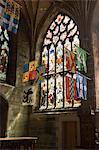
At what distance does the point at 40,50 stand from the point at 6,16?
14.7 feet

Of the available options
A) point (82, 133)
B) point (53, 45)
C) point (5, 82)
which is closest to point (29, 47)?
point (53, 45)

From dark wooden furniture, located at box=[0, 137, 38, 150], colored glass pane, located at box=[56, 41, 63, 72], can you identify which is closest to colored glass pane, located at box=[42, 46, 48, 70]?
colored glass pane, located at box=[56, 41, 63, 72]

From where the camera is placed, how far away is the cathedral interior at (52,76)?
853 centimetres

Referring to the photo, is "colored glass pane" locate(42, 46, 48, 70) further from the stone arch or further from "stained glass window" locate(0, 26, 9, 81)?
"stained glass window" locate(0, 26, 9, 81)

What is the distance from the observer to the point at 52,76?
10.2 m

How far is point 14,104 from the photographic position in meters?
10.2

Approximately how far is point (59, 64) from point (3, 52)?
2.62 m

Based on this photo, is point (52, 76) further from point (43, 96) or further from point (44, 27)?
point (44, 27)

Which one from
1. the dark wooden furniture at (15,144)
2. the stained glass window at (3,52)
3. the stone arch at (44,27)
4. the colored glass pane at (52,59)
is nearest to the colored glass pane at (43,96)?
the stone arch at (44,27)

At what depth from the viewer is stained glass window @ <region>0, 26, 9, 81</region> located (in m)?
10.2

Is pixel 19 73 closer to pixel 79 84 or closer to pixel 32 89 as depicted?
pixel 32 89

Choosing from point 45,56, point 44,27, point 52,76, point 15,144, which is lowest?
point 15,144

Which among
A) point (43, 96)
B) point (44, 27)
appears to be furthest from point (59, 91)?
point (44, 27)

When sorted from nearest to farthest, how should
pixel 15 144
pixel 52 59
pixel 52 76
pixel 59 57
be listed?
1. pixel 15 144
2. pixel 52 76
3. pixel 59 57
4. pixel 52 59
